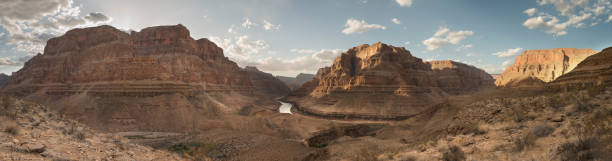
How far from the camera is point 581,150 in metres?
5.81

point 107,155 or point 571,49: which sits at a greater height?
point 571,49

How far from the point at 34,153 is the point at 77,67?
60.5 metres

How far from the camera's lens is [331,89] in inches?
3123

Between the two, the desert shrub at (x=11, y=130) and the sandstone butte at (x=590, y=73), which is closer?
the desert shrub at (x=11, y=130)

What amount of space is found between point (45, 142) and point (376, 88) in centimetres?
6812

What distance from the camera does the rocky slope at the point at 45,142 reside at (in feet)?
20.7

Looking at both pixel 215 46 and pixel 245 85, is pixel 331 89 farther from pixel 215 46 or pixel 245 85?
pixel 215 46

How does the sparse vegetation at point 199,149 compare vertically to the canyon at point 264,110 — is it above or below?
below

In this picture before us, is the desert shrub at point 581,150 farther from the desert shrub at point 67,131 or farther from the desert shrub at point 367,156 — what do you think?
the desert shrub at point 67,131

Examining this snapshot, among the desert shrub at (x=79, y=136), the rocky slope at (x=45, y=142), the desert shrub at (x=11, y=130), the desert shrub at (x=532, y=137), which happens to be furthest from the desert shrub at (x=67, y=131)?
the desert shrub at (x=532, y=137)

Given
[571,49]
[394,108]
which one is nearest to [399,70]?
[394,108]

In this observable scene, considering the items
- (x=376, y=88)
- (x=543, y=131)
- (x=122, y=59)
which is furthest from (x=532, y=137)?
(x=376, y=88)

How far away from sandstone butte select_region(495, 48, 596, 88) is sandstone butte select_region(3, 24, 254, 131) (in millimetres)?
113170

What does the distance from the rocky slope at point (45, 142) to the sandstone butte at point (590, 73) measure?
2868 centimetres
